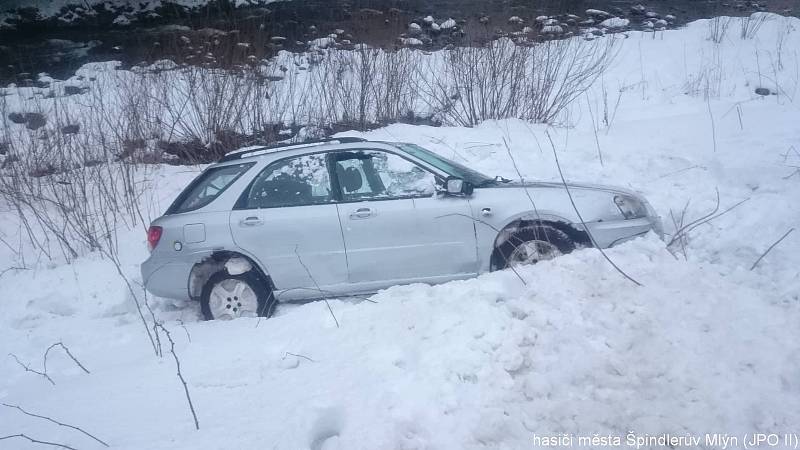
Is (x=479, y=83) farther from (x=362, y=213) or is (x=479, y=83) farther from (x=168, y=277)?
(x=168, y=277)

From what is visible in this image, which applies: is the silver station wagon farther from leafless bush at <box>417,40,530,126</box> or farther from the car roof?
leafless bush at <box>417,40,530,126</box>

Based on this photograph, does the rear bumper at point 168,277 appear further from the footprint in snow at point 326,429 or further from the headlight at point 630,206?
the headlight at point 630,206

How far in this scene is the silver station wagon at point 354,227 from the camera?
5715 millimetres

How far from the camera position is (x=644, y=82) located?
14062mm

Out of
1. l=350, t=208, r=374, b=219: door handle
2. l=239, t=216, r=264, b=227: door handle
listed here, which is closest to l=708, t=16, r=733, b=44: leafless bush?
l=350, t=208, r=374, b=219: door handle

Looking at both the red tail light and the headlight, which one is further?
the red tail light

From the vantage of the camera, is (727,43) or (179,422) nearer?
(179,422)

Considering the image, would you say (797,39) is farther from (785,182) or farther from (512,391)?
(512,391)

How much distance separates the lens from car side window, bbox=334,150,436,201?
19.1ft

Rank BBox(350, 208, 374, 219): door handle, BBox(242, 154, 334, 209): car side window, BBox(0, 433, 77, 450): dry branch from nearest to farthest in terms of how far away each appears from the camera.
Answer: BBox(0, 433, 77, 450): dry branch → BBox(350, 208, 374, 219): door handle → BBox(242, 154, 334, 209): car side window

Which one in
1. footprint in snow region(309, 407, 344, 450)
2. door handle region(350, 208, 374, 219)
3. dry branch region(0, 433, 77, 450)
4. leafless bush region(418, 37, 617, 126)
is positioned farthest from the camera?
leafless bush region(418, 37, 617, 126)

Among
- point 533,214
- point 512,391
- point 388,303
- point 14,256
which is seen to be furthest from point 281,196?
point 14,256

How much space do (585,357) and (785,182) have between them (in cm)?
454

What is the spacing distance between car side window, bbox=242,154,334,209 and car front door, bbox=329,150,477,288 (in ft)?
0.61
